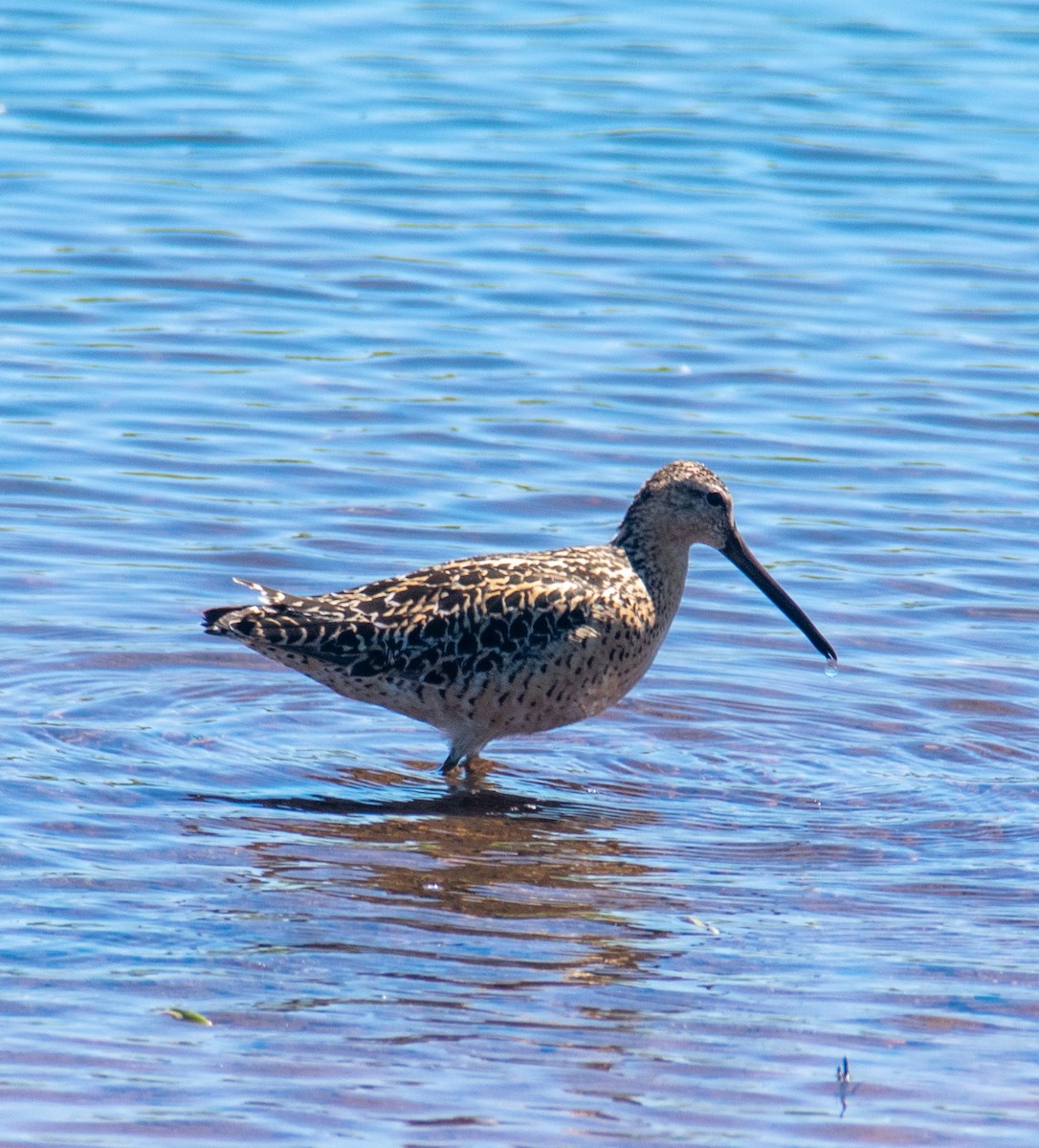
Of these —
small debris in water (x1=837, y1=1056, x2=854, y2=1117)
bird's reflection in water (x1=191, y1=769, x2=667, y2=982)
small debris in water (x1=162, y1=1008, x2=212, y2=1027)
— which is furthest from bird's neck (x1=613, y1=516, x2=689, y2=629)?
small debris in water (x1=162, y1=1008, x2=212, y2=1027)

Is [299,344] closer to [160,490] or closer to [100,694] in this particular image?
[160,490]

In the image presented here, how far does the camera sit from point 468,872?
26.2ft

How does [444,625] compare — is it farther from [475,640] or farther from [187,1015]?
[187,1015]

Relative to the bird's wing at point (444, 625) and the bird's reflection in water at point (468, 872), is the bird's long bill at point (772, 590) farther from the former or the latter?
the bird's reflection in water at point (468, 872)

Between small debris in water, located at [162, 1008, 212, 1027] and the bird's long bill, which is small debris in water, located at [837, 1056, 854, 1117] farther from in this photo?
the bird's long bill

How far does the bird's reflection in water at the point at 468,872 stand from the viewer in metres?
7.14

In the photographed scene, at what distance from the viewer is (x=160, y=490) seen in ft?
41.1

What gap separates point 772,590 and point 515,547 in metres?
2.10

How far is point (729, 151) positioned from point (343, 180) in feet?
12.9

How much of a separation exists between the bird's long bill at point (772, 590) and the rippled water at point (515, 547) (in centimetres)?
27

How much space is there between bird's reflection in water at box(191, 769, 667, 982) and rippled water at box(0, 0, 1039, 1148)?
26 mm

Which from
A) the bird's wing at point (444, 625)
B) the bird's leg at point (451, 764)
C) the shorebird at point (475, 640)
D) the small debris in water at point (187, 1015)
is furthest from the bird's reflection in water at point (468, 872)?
the small debris in water at point (187, 1015)

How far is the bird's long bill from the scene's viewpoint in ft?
33.0

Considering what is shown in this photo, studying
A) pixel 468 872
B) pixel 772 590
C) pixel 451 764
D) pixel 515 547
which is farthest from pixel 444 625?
pixel 515 547
